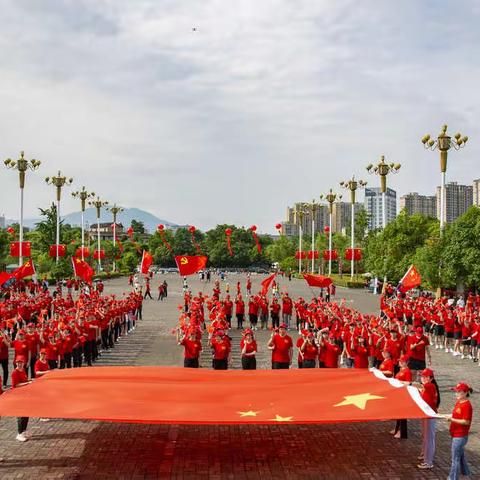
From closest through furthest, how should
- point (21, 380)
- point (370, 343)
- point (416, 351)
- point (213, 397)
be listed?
point (213, 397)
point (21, 380)
point (416, 351)
point (370, 343)

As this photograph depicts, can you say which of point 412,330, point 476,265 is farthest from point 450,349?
point 476,265

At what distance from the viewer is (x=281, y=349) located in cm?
1453

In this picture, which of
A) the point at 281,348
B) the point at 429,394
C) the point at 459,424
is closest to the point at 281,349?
the point at 281,348

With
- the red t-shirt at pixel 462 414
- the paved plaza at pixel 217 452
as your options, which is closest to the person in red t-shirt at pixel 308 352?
the paved plaza at pixel 217 452

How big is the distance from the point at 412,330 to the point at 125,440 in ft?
26.6

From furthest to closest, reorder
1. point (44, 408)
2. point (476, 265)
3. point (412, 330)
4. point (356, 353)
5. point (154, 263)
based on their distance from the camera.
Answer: point (154, 263)
point (476, 265)
point (412, 330)
point (356, 353)
point (44, 408)

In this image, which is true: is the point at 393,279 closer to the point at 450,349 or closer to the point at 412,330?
the point at 450,349

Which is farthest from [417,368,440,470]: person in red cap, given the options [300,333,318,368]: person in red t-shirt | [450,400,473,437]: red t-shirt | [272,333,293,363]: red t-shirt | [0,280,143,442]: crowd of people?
[0,280,143,442]: crowd of people

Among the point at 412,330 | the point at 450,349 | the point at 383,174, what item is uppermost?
the point at 383,174

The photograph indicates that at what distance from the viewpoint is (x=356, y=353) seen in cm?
1409

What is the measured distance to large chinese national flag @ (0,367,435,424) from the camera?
9234 mm

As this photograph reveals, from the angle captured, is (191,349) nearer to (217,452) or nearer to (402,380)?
(217,452)

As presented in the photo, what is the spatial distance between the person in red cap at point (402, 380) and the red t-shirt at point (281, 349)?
3298 mm

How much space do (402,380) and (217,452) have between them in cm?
348
